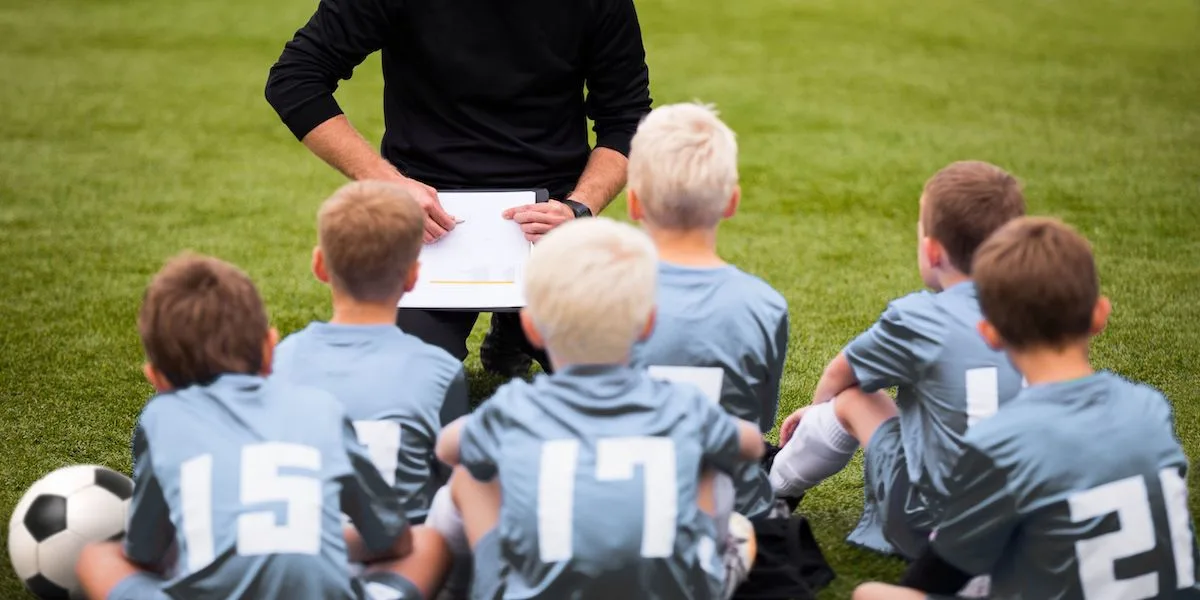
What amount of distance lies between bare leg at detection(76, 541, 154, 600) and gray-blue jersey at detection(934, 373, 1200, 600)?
4.98ft

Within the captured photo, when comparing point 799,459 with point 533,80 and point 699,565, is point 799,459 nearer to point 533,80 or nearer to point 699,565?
point 699,565

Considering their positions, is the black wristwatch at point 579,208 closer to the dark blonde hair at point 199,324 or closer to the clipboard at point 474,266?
the clipboard at point 474,266

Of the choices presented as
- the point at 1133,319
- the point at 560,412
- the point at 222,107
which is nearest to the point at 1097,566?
the point at 560,412

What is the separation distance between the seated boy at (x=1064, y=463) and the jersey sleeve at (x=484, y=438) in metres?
0.82

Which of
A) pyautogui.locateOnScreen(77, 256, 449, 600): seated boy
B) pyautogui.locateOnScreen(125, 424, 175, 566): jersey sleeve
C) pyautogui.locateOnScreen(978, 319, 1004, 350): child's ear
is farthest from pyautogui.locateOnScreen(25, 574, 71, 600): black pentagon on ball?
pyautogui.locateOnScreen(978, 319, 1004, 350): child's ear

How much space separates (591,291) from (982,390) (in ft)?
3.22

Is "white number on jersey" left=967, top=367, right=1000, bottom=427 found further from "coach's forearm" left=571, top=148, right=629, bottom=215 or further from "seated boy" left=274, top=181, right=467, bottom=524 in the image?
"coach's forearm" left=571, top=148, right=629, bottom=215

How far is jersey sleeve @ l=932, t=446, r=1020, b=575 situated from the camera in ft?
7.68

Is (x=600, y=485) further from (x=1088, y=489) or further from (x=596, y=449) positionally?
(x=1088, y=489)

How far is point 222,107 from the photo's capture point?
812 centimetres

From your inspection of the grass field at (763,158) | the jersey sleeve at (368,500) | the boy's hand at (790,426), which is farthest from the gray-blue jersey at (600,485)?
the boy's hand at (790,426)

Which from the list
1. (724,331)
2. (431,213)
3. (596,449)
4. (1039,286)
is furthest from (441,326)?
(1039,286)

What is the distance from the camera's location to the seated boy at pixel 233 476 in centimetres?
226

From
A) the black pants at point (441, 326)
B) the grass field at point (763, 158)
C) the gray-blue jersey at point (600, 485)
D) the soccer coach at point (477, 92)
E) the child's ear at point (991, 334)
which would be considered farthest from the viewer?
the grass field at point (763, 158)
